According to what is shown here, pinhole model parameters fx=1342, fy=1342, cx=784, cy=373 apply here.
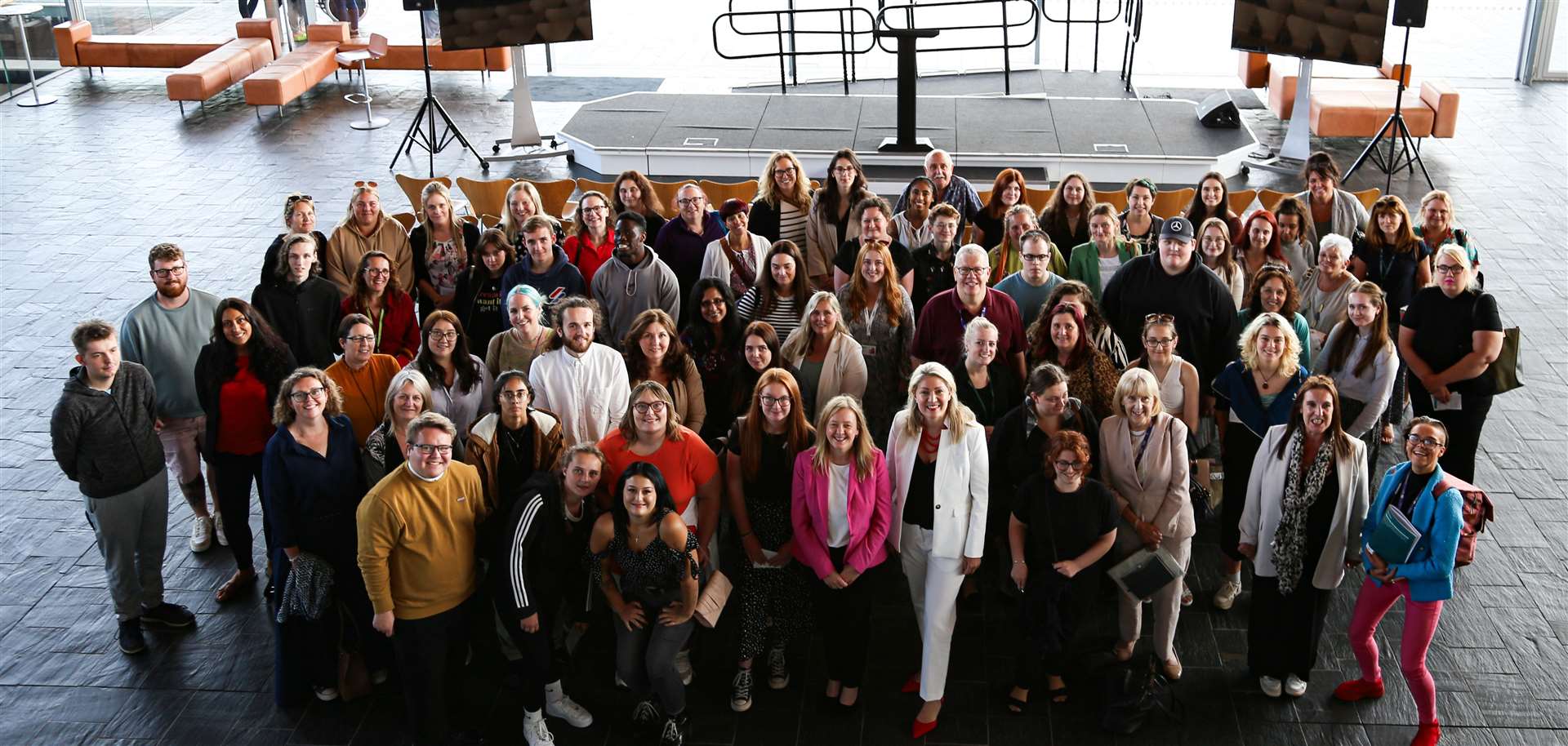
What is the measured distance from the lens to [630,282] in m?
6.68

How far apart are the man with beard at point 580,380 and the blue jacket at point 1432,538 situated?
3.05 m

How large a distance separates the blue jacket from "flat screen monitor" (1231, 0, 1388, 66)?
7.12 metres

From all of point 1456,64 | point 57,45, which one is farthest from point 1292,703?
point 57,45

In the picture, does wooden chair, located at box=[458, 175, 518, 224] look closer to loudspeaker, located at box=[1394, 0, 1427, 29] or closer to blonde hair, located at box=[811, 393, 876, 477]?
blonde hair, located at box=[811, 393, 876, 477]

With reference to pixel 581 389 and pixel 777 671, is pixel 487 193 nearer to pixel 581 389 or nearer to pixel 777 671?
pixel 581 389

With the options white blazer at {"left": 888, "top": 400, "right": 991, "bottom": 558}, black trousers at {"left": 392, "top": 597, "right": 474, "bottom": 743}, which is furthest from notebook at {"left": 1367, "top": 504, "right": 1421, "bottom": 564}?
black trousers at {"left": 392, "top": 597, "right": 474, "bottom": 743}

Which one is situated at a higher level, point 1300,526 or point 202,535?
point 1300,526

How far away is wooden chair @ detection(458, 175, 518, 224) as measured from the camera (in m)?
9.21

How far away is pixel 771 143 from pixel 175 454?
6.41m

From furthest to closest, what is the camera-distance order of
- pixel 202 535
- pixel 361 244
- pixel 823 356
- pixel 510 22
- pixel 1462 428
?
pixel 510 22
pixel 361 244
pixel 202 535
pixel 1462 428
pixel 823 356

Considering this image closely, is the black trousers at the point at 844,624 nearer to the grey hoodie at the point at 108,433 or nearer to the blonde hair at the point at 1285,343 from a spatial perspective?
the blonde hair at the point at 1285,343

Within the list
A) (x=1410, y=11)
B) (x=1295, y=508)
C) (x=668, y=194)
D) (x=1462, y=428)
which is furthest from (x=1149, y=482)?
(x=1410, y=11)

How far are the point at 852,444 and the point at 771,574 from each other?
28.2 inches

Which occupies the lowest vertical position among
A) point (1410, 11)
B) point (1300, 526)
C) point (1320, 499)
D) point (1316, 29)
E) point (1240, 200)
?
point (1300, 526)
